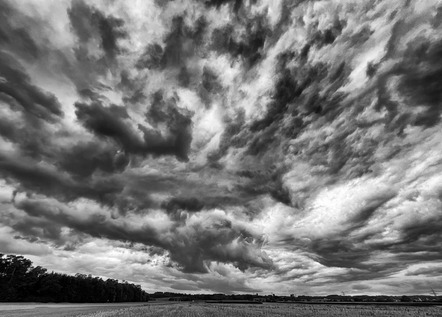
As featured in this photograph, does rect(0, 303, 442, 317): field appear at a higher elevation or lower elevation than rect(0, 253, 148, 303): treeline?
lower

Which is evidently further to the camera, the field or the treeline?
the treeline

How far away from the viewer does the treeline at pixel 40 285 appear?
12581 centimetres

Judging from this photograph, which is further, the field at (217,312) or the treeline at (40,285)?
the treeline at (40,285)

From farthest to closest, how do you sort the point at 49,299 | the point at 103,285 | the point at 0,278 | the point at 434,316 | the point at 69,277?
the point at 103,285 < the point at 69,277 < the point at 49,299 < the point at 0,278 < the point at 434,316

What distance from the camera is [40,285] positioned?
14038cm

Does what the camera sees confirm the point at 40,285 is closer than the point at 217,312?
No

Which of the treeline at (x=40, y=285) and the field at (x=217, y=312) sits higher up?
the treeline at (x=40, y=285)

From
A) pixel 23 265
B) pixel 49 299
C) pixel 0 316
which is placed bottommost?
pixel 0 316

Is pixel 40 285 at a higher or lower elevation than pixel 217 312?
higher

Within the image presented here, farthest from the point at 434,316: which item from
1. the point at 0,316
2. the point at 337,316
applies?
the point at 0,316

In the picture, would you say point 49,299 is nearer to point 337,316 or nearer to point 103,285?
point 103,285

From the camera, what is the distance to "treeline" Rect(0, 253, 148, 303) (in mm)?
125812

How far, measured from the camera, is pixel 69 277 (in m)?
167

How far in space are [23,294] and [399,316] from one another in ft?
496
